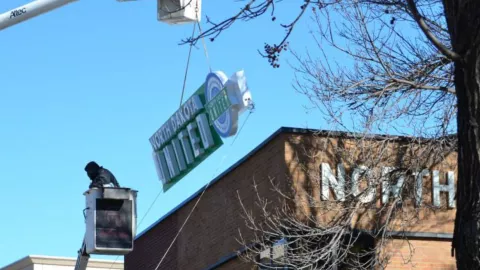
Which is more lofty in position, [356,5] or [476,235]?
[356,5]

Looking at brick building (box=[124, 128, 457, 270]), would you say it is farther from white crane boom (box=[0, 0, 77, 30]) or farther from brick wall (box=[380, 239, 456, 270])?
white crane boom (box=[0, 0, 77, 30])

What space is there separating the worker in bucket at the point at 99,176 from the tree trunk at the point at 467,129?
4111 mm

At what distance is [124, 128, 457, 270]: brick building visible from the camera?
1698 cm

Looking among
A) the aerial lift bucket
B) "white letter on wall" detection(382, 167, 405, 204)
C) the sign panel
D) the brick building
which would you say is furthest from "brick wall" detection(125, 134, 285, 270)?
the aerial lift bucket

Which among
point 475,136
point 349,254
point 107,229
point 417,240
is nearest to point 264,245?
point 349,254

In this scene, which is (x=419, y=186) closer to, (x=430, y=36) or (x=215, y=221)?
(x=215, y=221)

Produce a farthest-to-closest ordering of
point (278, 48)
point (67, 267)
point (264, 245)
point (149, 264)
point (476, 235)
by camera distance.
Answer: point (67, 267)
point (149, 264)
point (264, 245)
point (278, 48)
point (476, 235)

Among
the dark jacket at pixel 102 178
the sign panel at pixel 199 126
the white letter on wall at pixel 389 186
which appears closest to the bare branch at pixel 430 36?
the dark jacket at pixel 102 178

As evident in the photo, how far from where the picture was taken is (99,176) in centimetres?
1143

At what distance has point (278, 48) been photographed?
10750 mm

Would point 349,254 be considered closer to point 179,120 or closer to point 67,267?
point 179,120

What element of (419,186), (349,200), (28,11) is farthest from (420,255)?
(28,11)

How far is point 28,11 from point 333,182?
7727 millimetres

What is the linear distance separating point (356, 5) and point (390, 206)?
347 cm
